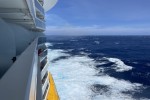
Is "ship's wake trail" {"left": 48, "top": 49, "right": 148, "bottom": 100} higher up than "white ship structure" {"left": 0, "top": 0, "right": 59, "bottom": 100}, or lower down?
lower down

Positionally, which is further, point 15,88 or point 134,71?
point 134,71

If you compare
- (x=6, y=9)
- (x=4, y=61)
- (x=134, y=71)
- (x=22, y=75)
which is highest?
(x=6, y=9)

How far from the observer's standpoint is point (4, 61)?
27.5 feet

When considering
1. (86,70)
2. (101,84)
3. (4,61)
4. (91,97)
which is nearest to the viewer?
(4,61)

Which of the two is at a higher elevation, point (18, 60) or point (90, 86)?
point (18, 60)

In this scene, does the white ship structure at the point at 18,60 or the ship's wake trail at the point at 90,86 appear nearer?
the white ship structure at the point at 18,60

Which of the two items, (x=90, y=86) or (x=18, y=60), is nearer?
(x=18, y=60)

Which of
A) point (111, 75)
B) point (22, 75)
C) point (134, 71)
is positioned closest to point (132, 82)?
point (111, 75)

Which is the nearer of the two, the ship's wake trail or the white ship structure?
the white ship structure

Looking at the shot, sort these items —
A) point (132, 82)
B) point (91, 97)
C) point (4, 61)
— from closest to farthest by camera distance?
point (4, 61), point (91, 97), point (132, 82)

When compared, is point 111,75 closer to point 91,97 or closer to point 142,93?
point 142,93

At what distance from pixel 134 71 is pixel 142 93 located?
1823cm

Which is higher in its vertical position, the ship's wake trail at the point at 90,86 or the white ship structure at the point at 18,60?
the white ship structure at the point at 18,60

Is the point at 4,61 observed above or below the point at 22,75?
below
